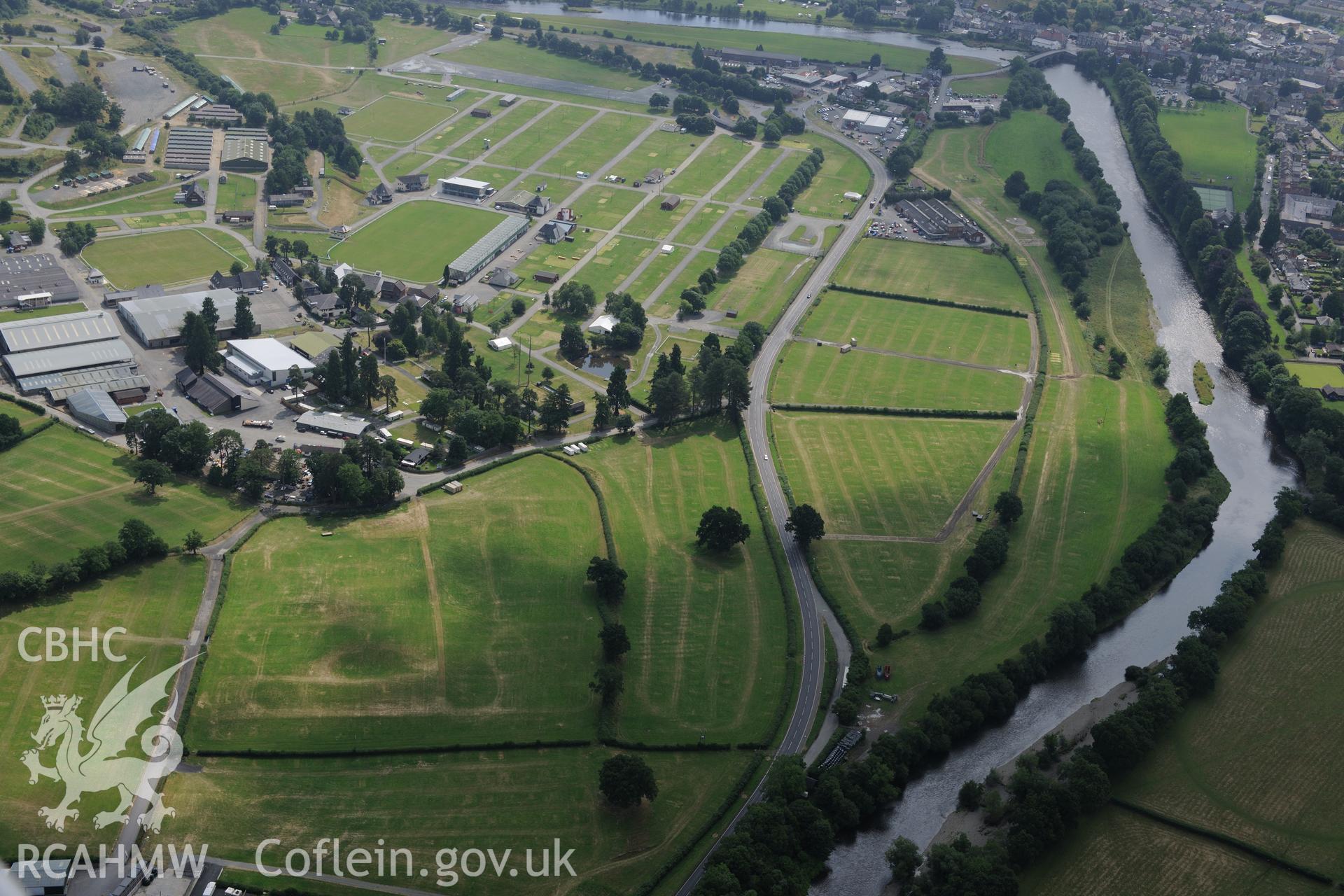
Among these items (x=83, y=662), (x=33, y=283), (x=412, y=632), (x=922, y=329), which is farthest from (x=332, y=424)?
(x=922, y=329)

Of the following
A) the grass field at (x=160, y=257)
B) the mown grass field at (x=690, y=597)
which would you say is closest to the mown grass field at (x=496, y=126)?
the grass field at (x=160, y=257)

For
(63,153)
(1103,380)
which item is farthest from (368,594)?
(63,153)

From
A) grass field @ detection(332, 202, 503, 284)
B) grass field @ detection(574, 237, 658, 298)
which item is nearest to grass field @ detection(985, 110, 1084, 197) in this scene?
grass field @ detection(574, 237, 658, 298)

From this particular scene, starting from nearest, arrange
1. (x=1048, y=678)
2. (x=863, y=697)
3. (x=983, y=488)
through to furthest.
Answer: (x=863, y=697)
(x=1048, y=678)
(x=983, y=488)

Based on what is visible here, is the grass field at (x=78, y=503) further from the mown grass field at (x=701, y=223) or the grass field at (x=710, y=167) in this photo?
the grass field at (x=710, y=167)

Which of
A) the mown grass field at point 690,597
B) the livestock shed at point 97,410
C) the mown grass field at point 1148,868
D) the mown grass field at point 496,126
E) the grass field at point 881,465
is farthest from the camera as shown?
the mown grass field at point 496,126

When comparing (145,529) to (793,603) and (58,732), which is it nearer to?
(58,732)

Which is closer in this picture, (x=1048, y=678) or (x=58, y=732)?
(x=58, y=732)
